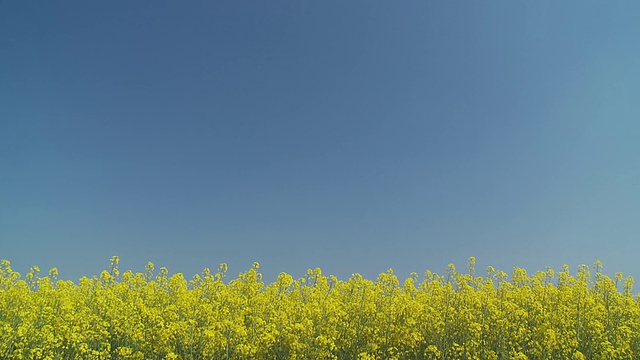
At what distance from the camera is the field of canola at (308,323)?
34.0 ft

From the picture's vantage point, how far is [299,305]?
39.2 feet

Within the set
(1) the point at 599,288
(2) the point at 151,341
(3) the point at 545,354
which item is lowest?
(3) the point at 545,354

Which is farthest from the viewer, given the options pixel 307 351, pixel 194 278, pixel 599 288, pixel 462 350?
pixel 599 288

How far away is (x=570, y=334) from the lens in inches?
444

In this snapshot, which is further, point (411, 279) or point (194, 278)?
point (411, 279)

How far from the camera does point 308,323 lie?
34.1ft

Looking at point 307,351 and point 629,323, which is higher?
point 629,323

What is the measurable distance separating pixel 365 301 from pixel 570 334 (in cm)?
532

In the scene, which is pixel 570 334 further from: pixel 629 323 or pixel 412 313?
pixel 412 313

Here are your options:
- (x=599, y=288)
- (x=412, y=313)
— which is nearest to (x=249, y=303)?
(x=412, y=313)

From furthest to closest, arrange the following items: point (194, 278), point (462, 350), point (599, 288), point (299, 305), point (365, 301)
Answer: point (599, 288)
point (194, 278)
point (365, 301)
point (299, 305)
point (462, 350)

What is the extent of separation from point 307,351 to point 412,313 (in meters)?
3.37

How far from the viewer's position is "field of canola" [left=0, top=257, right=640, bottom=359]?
10.4m

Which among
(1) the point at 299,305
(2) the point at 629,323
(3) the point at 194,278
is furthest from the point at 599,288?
(3) the point at 194,278
